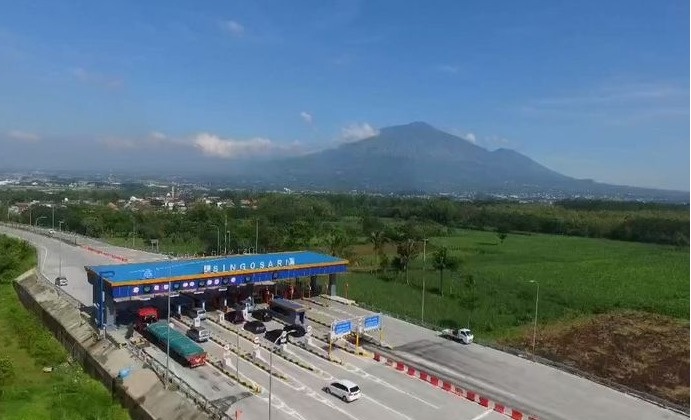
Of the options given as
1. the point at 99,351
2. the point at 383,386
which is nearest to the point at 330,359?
the point at 383,386

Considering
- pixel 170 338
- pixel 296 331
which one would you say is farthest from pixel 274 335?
pixel 170 338

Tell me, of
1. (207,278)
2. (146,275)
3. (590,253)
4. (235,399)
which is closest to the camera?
(235,399)

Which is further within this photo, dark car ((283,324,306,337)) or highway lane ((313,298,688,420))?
dark car ((283,324,306,337))

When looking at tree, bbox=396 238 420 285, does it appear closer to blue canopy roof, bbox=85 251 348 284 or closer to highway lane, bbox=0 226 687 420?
blue canopy roof, bbox=85 251 348 284

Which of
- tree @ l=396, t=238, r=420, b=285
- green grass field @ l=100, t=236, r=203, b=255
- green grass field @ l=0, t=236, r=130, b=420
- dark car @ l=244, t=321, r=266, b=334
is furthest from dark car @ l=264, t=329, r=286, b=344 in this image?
green grass field @ l=100, t=236, r=203, b=255

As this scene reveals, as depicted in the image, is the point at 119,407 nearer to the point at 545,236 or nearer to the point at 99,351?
the point at 99,351

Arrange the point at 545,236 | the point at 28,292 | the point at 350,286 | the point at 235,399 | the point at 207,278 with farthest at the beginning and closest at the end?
the point at 545,236
the point at 350,286
the point at 28,292
the point at 207,278
the point at 235,399

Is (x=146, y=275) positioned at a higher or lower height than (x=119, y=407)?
higher
